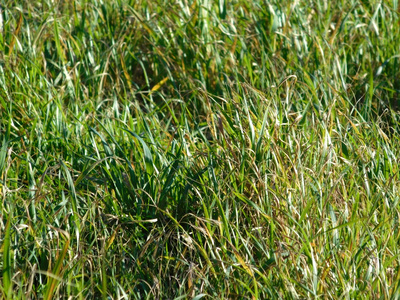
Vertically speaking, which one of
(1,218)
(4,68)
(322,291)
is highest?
(4,68)

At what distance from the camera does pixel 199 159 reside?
2404 mm

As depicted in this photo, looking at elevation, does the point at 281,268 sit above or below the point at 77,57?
below

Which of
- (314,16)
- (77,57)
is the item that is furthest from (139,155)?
(314,16)

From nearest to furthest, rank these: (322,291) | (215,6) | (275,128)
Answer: (322,291)
(275,128)
(215,6)

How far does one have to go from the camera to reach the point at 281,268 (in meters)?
1.84

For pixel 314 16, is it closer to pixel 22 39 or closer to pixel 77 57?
pixel 77 57

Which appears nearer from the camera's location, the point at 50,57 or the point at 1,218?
the point at 1,218

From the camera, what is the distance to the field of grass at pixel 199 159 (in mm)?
1922

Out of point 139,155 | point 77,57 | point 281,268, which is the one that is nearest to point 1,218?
point 139,155

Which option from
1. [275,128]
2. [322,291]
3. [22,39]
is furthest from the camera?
[22,39]

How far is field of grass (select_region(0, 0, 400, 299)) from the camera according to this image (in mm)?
1922

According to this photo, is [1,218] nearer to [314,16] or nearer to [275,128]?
[275,128]

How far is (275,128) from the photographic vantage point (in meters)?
2.37

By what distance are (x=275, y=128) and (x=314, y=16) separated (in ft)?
4.63
